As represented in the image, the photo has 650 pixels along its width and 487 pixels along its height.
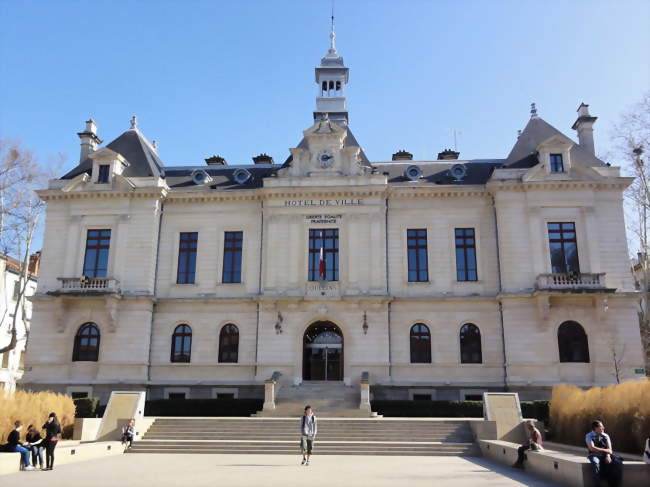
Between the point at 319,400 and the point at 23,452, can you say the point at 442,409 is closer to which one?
the point at 319,400

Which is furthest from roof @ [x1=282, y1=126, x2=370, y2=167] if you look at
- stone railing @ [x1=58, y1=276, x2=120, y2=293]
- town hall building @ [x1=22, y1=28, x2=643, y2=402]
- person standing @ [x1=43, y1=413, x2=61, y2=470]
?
person standing @ [x1=43, y1=413, x2=61, y2=470]

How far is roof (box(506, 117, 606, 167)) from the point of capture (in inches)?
1271

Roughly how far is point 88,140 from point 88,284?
10.7 meters

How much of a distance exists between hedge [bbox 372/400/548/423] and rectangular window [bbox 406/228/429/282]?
7578 mm

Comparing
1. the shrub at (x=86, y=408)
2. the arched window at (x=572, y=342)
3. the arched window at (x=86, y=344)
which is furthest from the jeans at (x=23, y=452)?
the arched window at (x=572, y=342)

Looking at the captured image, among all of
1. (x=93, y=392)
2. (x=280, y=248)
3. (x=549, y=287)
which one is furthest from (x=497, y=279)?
(x=93, y=392)

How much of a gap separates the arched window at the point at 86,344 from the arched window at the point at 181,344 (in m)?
4.17

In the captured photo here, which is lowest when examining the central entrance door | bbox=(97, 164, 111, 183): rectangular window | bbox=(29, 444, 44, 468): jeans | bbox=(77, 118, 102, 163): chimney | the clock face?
bbox=(29, 444, 44, 468): jeans

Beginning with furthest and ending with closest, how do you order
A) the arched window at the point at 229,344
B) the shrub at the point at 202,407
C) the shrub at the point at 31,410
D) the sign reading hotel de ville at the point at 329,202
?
1. the sign reading hotel de ville at the point at 329,202
2. the arched window at the point at 229,344
3. the shrub at the point at 202,407
4. the shrub at the point at 31,410

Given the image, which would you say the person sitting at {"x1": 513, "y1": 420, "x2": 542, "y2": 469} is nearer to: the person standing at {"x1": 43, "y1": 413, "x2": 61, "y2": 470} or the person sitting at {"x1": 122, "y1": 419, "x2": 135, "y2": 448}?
the person standing at {"x1": 43, "y1": 413, "x2": 61, "y2": 470}

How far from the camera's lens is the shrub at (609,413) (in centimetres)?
1645

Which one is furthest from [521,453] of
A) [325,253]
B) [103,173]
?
[103,173]

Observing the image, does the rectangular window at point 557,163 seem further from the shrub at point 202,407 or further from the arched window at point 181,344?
the arched window at point 181,344

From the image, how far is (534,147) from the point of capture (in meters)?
33.2
